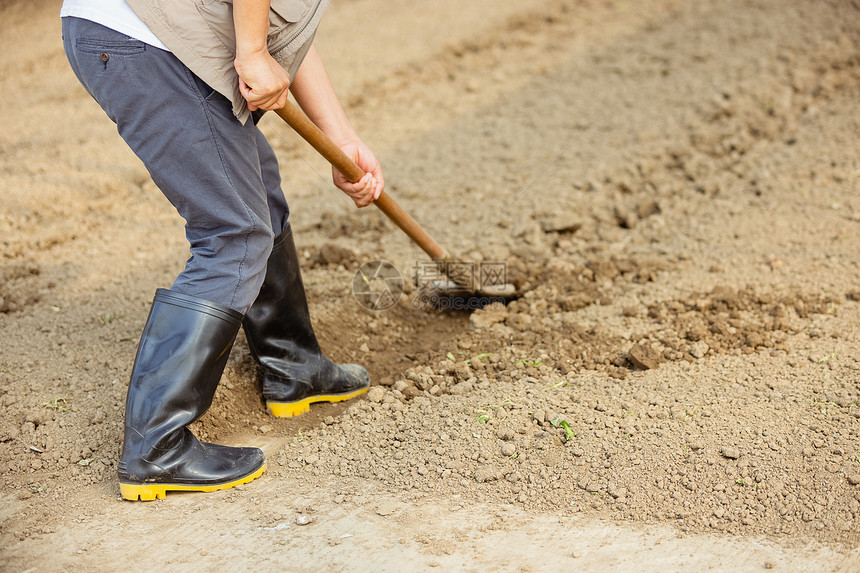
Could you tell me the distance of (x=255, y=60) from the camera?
5.67ft

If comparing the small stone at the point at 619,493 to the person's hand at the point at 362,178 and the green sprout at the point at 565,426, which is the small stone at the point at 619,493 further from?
the person's hand at the point at 362,178

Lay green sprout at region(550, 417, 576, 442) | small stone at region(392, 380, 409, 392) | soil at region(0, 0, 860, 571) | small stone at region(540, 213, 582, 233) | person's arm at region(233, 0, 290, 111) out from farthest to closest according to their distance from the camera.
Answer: small stone at region(540, 213, 582, 233), small stone at region(392, 380, 409, 392), green sprout at region(550, 417, 576, 442), soil at region(0, 0, 860, 571), person's arm at region(233, 0, 290, 111)

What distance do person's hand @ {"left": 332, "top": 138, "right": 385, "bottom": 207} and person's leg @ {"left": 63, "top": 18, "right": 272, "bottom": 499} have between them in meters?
0.40

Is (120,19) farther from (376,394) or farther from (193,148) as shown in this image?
(376,394)

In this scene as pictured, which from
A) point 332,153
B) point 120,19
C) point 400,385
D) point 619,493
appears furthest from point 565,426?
point 120,19

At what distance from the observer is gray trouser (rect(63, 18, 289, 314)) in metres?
1.76

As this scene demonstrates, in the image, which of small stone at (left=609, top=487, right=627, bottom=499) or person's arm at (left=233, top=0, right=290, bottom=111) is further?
small stone at (left=609, top=487, right=627, bottom=499)

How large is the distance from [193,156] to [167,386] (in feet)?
2.07

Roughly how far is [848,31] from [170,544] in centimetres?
606

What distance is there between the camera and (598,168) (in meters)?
4.39

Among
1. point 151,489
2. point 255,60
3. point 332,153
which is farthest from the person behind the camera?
point 332,153

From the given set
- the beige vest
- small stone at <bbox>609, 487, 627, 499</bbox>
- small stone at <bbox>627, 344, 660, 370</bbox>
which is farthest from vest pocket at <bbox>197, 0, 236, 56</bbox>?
small stone at <bbox>627, 344, 660, 370</bbox>

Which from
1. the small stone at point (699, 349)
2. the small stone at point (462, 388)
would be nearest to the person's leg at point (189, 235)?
the small stone at point (462, 388)

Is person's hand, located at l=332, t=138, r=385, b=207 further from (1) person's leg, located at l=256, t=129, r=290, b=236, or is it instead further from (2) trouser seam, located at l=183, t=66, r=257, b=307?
(2) trouser seam, located at l=183, t=66, r=257, b=307
